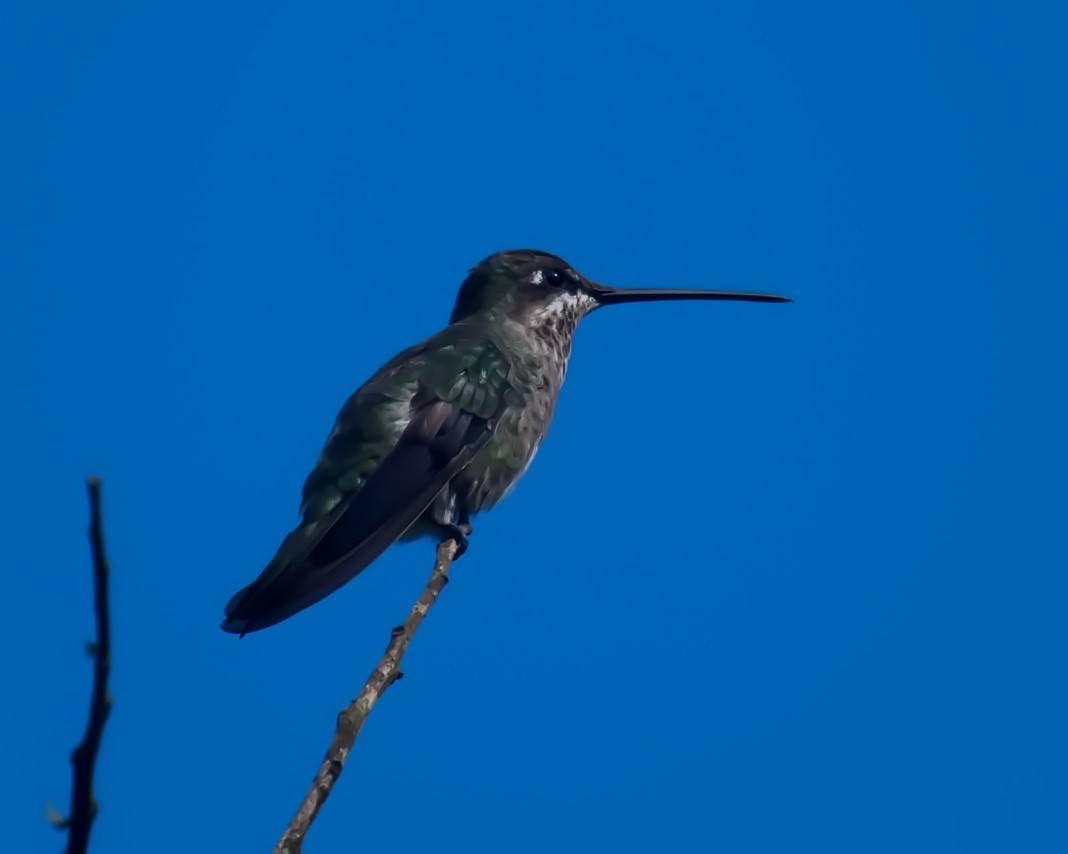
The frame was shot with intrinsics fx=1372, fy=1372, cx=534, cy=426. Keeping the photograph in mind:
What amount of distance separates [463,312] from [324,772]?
4.49 m

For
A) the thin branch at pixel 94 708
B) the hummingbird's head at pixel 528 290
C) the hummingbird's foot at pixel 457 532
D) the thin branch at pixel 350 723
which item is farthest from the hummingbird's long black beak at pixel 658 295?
the thin branch at pixel 94 708

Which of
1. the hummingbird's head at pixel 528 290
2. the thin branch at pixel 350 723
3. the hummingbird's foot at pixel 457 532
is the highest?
the hummingbird's head at pixel 528 290

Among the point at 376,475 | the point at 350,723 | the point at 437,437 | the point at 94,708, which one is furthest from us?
the point at 437,437

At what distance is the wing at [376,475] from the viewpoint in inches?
168

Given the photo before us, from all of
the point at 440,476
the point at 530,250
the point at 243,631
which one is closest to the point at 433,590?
the point at 243,631

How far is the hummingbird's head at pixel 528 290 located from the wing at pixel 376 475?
61cm

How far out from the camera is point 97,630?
4.41ft

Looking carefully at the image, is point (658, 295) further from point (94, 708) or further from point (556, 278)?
point (94, 708)

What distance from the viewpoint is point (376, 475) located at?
4891 millimetres

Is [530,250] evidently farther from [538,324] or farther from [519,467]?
[519,467]

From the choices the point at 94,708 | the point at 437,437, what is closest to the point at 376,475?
the point at 437,437

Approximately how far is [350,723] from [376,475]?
2611mm

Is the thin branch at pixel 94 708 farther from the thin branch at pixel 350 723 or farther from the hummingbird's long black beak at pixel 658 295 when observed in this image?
the hummingbird's long black beak at pixel 658 295

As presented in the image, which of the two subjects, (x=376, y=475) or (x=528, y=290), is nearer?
(x=376, y=475)
